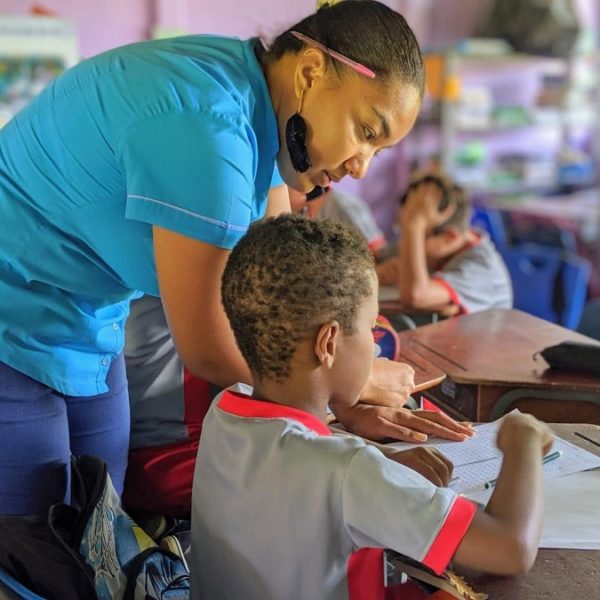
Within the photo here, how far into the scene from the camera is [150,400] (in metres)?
1.58

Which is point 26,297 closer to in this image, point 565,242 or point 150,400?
point 150,400

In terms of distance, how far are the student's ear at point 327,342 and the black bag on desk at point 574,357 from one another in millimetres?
823

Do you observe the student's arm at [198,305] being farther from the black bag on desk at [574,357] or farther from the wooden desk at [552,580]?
the black bag on desk at [574,357]

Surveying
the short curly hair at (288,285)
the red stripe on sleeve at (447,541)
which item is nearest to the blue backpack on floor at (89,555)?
the short curly hair at (288,285)

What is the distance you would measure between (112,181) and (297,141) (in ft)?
0.87

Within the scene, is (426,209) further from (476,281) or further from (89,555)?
(89,555)

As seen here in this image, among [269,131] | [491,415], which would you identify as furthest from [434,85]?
[269,131]

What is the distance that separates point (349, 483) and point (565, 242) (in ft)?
12.8

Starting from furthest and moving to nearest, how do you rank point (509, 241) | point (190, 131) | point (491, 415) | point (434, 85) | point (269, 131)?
point (434, 85), point (509, 241), point (491, 415), point (269, 131), point (190, 131)

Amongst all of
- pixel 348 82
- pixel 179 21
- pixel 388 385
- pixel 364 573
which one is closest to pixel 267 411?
pixel 364 573

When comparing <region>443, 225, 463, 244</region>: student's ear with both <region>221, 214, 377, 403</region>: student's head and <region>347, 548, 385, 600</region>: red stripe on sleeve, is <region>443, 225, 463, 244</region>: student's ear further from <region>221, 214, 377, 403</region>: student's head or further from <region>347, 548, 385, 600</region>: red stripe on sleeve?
<region>347, 548, 385, 600</region>: red stripe on sleeve

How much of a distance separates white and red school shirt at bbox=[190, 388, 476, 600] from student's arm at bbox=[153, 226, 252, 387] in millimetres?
61

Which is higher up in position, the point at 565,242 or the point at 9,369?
the point at 9,369

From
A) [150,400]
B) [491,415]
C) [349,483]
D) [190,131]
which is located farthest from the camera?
[491,415]
